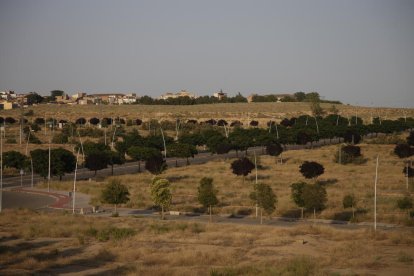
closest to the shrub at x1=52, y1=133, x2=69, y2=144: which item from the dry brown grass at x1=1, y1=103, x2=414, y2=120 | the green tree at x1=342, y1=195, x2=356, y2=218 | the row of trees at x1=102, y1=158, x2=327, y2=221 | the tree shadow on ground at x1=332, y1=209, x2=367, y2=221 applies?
the row of trees at x1=102, y1=158, x2=327, y2=221

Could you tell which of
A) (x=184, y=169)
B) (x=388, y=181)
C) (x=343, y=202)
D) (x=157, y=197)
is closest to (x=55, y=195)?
(x=157, y=197)

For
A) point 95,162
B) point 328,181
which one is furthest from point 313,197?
point 95,162

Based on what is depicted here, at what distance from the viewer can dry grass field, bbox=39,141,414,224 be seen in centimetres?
4681

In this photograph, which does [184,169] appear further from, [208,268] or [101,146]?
[208,268]

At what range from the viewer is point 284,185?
192 ft

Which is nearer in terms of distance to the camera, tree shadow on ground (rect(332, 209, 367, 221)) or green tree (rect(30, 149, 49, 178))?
tree shadow on ground (rect(332, 209, 367, 221))

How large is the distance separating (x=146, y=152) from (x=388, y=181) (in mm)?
27750

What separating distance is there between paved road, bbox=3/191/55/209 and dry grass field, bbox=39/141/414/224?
393 centimetres

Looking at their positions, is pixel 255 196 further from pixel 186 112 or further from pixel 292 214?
pixel 186 112

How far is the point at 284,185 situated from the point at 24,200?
2314cm

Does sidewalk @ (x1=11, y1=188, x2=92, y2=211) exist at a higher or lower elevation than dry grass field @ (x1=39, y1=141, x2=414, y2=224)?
lower

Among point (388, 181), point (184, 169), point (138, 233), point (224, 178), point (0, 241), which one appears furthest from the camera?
point (184, 169)

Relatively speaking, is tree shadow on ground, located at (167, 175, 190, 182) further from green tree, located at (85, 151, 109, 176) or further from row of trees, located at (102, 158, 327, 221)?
row of trees, located at (102, 158, 327, 221)

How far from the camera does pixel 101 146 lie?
76125 millimetres
